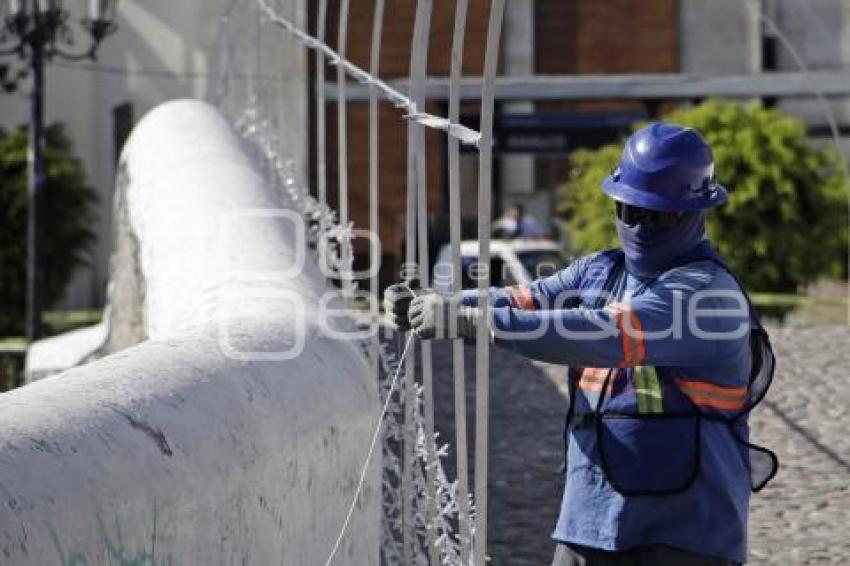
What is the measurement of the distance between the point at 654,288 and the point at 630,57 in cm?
3136

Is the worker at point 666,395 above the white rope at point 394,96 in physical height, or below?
below

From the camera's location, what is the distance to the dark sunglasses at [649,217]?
3801 millimetres

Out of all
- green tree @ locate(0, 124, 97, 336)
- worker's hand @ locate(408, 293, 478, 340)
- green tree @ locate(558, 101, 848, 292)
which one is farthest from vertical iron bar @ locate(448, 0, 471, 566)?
green tree @ locate(0, 124, 97, 336)

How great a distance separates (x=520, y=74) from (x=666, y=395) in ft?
103

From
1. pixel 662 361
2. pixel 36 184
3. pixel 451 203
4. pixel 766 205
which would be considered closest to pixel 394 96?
pixel 451 203

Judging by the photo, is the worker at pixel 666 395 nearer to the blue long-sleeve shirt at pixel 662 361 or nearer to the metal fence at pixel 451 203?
the blue long-sleeve shirt at pixel 662 361

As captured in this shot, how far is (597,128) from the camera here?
2919cm

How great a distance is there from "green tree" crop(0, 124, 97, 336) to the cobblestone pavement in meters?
10.6

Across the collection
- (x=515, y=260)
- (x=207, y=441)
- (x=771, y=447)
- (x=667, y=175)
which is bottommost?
(x=771, y=447)

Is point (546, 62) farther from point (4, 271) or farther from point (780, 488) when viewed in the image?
point (780, 488)

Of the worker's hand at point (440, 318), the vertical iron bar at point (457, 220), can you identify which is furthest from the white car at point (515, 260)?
the worker's hand at point (440, 318)

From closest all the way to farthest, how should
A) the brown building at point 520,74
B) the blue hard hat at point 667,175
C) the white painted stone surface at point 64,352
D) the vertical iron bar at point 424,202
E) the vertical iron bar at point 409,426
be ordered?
the blue hard hat at point 667,175, the vertical iron bar at point 424,202, the vertical iron bar at point 409,426, the white painted stone surface at point 64,352, the brown building at point 520,74

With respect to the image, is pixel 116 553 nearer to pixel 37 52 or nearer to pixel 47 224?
pixel 37 52

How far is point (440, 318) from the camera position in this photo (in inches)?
142
